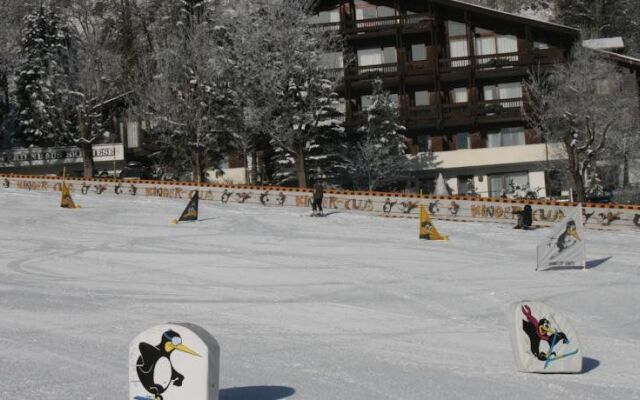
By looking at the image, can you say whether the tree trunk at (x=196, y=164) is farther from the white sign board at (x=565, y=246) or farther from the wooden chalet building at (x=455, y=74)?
the white sign board at (x=565, y=246)

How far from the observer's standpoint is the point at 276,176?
50594 mm

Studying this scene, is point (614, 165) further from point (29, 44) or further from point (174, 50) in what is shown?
point (29, 44)

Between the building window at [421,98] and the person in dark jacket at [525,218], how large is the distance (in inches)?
954

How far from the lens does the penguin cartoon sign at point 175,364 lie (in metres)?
9.08

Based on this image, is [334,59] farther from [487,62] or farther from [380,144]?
[487,62]

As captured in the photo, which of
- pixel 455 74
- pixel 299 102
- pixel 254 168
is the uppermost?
pixel 455 74

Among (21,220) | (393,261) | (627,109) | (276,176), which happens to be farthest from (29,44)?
(393,261)

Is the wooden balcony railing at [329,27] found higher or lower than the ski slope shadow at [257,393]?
higher

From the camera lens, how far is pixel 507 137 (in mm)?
56656

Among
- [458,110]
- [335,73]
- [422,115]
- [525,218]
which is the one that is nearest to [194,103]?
[335,73]

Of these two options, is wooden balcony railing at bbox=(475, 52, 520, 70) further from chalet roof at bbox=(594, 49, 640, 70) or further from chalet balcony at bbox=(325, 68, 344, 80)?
chalet balcony at bbox=(325, 68, 344, 80)

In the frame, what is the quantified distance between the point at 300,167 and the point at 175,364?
127 ft

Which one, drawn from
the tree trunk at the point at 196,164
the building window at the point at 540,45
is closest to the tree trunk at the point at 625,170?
the building window at the point at 540,45

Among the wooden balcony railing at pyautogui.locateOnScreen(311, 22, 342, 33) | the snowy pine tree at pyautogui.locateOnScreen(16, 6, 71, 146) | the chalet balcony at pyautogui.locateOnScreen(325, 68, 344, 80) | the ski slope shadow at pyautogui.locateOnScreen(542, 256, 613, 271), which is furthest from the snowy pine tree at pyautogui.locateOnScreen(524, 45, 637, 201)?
the snowy pine tree at pyautogui.locateOnScreen(16, 6, 71, 146)
